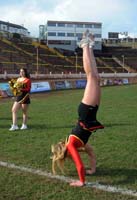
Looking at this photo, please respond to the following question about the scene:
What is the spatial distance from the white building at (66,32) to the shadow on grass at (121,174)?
9265 cm

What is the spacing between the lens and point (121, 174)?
6977 mm

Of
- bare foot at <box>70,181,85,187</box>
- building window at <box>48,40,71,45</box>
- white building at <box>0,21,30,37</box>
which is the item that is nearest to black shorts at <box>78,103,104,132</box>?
bare foot at <box>70,181,85,187</box>

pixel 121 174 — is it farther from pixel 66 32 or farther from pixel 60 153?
pixel 66 32

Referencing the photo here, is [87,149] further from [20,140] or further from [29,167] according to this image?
[20,140]

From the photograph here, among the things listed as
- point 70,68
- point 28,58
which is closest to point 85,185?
point 28,58

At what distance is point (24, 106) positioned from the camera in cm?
1237

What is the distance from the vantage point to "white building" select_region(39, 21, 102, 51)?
102 metres

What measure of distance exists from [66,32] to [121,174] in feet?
337

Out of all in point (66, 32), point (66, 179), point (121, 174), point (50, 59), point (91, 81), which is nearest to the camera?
point (91, 81)

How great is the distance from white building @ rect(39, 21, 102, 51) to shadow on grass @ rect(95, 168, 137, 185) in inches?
3648

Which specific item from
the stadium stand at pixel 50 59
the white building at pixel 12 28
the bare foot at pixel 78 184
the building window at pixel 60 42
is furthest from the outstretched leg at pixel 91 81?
the white building at pixel 12 28

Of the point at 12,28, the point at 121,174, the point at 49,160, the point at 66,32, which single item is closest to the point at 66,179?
the point at 121,174

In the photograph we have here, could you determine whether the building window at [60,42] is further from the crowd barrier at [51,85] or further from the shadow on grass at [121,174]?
the shadow on grass at [121,174]

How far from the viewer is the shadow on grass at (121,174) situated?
260 inches
